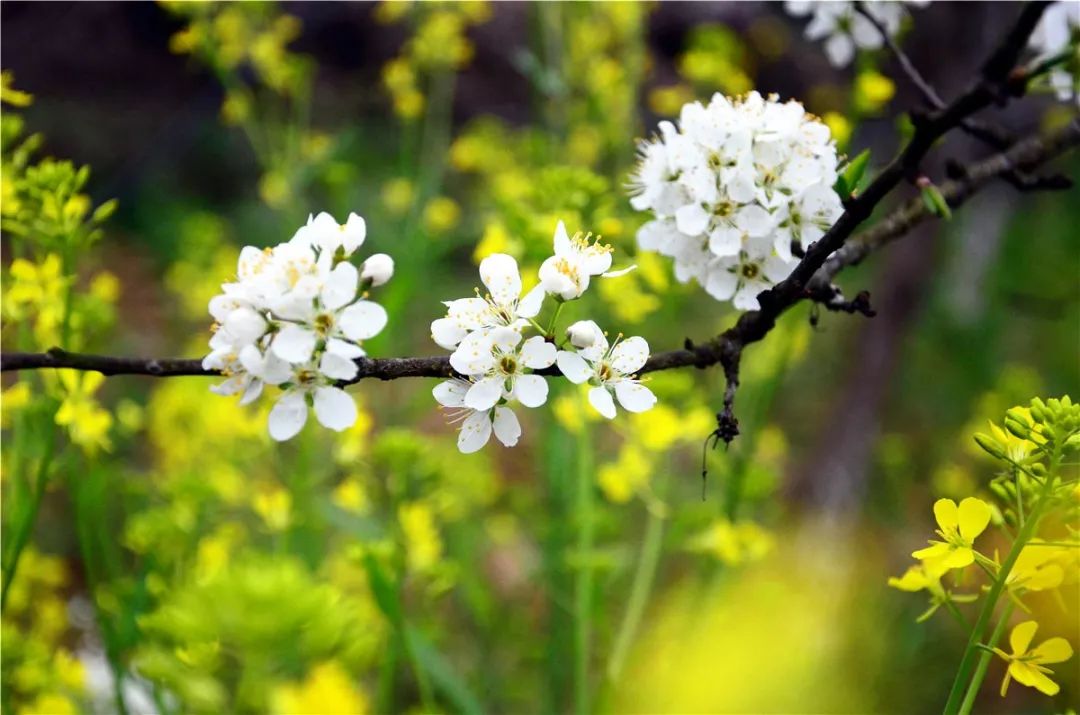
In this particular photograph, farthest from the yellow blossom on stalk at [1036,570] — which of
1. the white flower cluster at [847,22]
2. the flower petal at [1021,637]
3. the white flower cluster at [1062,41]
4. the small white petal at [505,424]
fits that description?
the white flower cluster at [847,22]

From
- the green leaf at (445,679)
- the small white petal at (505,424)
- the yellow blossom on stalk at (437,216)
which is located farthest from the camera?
the yellow blossom on stalk at (437,216)

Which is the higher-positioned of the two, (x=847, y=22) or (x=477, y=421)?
(x=847, y=22)

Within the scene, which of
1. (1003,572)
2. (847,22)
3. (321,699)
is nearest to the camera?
(1003,572)

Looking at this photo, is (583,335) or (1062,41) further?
(1062,41)

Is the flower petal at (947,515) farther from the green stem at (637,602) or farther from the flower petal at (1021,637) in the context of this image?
the green stem at (637,602)

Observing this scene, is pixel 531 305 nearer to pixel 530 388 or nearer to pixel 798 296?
pixel 530 388

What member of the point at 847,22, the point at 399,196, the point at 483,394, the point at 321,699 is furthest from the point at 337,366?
the point at 399,196

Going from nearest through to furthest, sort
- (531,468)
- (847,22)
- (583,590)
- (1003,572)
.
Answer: (1003,572), (847,22), (583,590), (531,468)
